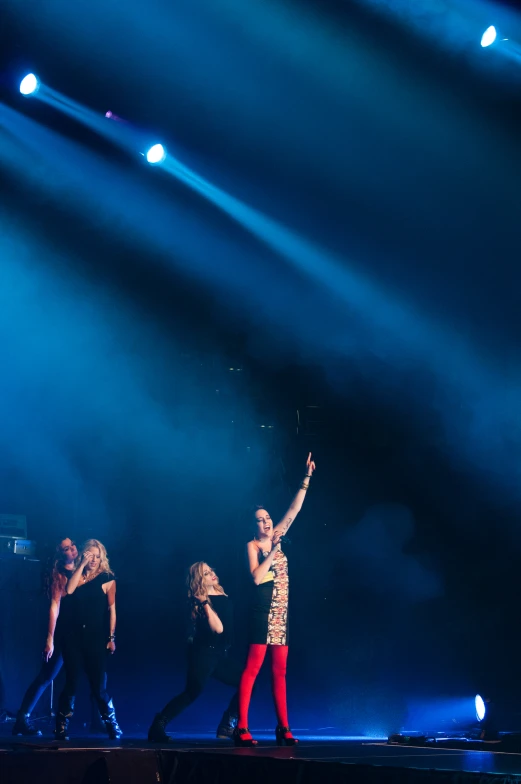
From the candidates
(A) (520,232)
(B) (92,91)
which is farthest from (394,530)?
(B) (92,91)

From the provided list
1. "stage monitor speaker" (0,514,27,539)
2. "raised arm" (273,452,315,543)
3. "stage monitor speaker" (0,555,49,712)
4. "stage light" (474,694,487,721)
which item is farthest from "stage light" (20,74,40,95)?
"stage light" (474,694,487,721)

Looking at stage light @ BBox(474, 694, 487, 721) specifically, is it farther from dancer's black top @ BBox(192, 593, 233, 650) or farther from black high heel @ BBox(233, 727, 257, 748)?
black high heel @ BBox(233, 727, 257, 748)

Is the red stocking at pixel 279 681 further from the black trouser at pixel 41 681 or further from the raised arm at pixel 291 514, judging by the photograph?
the black trouser at pixel 41 681

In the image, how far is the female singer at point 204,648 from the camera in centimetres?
701

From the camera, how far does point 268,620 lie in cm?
685

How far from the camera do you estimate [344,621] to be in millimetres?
10203

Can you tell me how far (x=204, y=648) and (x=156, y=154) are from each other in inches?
202

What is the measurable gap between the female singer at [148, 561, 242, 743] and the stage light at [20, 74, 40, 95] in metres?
4.96

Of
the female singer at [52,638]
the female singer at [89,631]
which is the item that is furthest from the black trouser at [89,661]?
the female singer at [52,638]

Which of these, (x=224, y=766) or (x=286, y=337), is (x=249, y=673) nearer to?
(x=224, y=766)

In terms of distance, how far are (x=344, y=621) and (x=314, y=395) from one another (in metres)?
2.48

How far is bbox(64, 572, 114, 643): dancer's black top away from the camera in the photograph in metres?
7.36

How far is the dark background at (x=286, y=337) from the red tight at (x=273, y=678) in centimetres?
310

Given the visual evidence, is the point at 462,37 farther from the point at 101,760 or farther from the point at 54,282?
the point at 101,760
